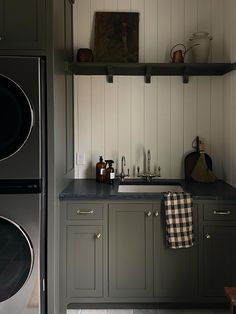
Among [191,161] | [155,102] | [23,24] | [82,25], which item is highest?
[82,25]

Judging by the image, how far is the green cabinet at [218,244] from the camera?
2.39 m

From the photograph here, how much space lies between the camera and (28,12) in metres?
2.12

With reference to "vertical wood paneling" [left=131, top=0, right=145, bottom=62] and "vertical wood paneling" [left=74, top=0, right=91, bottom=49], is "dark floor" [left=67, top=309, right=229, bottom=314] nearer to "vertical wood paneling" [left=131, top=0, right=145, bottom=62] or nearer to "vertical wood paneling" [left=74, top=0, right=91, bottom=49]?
"vertical wood paneling" [left=131, top=0, right=145, bottom=62]

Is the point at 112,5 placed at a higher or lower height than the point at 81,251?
higher

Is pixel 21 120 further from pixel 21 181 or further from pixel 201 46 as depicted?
pixel 201 46

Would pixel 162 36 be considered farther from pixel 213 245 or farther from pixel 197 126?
pixel 213 245

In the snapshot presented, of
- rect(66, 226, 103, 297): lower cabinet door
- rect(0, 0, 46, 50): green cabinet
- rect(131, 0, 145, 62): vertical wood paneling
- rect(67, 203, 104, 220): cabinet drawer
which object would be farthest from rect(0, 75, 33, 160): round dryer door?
rect(131, 0, 145, 62): vertical wood paneling

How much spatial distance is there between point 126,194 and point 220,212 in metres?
0.68

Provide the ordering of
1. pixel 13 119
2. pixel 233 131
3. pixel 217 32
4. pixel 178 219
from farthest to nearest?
1. pixel 217 32
2. pixel 233 131
3. pixel 178 219
4. pixel 13 119

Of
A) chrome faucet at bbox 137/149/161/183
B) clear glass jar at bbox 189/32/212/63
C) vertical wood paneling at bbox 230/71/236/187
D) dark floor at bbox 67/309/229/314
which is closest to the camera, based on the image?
dark floor at bbox 67/309/229/314

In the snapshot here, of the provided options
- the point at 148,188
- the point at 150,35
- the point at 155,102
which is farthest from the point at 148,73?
the point at 148,188

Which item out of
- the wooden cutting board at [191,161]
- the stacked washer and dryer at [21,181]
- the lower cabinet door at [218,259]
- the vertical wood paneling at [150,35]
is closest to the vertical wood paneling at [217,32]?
the vertical wood paneling at [150,35]

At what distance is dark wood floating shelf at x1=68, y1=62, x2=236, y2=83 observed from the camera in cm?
272

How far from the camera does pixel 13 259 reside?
2.14 m
